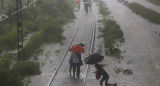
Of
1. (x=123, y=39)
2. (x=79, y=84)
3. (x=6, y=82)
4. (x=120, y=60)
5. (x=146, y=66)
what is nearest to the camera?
(x=6, y=82)

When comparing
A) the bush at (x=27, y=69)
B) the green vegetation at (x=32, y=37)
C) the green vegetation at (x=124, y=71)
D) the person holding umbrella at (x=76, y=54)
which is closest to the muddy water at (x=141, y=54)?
the green vegetation at (x=124, y=71)

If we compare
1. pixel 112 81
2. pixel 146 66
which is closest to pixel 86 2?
pixel 146 66

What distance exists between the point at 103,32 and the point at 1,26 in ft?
28.3

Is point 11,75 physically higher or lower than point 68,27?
higher

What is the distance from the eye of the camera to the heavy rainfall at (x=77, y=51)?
1459 centimetres

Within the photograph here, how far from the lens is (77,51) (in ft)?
46.1

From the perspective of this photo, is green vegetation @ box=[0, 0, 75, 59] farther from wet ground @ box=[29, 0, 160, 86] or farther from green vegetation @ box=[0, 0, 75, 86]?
wet ground @ box=[29, 0, 160, 86]

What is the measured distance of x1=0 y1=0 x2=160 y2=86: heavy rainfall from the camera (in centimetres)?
1459

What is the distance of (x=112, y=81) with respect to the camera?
49.0 feet

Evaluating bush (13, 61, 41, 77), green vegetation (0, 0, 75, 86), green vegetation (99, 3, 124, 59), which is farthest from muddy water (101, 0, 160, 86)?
green vegetation (0, 0, 75, 86)

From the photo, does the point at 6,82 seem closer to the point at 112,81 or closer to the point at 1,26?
the point at 112,81

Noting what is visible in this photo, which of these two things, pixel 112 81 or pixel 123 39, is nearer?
pixel 112 81

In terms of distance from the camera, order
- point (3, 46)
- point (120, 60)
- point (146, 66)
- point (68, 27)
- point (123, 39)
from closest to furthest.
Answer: point (146, 66), point (120, 60), point (3, 46), point (123, 39), point (68, 27)

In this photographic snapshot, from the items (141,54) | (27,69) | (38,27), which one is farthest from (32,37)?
(141,54)
